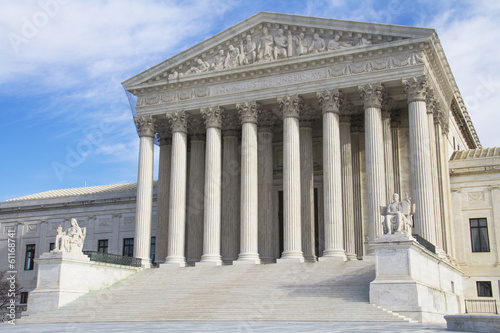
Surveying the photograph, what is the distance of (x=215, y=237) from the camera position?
132 ft

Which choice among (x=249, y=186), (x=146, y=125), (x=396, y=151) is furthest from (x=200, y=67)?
(x=396, y=151)

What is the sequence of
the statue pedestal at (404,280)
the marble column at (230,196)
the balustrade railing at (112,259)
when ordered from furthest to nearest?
the marble column at (230,196)
the balustrade railing at (112,259)
the statue pedestal at (404,280)

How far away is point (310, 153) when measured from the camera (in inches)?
1681

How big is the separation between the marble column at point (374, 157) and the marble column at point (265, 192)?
8.50 meters

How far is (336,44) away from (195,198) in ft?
50.9

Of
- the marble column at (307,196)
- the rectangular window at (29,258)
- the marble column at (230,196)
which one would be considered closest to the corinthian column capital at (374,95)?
the marble column at (307,196)

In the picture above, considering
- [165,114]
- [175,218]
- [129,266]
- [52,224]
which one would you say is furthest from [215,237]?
[52,224]

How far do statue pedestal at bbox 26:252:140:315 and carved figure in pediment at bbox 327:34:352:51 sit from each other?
19.7 m

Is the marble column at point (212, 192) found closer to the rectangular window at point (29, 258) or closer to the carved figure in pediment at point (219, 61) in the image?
→ the carved figure in pediment at point (219, 61)

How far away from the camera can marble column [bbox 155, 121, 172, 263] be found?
44.8 metres

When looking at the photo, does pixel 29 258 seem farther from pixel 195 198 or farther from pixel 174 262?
pixel 174 262

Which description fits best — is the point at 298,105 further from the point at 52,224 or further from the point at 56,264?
the point at 52,224

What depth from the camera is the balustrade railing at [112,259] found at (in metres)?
37.3

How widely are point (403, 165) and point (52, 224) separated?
112ft
